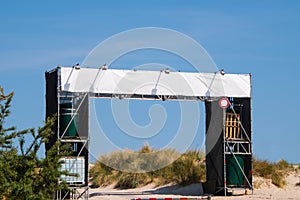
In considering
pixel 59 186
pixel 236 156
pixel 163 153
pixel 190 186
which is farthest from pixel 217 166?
pixel 59 186

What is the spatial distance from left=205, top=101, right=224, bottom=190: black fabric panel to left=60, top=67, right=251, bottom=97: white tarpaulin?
1.11 metres

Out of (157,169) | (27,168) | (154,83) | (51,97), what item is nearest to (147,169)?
(157,169)

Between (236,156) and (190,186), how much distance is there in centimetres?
449

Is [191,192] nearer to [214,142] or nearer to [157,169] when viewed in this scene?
[214,142]

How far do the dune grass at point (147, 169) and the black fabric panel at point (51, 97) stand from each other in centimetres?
1008

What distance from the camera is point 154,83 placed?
111 ft

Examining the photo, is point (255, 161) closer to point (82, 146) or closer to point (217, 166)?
point (217, 166)

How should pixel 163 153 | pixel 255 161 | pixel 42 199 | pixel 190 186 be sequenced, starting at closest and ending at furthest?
1. pixel 42 199
2. pixel 190 186
3. pixel 255 161
4. pixel 163 153

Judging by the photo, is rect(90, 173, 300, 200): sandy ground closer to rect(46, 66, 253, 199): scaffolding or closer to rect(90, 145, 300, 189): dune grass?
rect(90, 145, 300, 189): dune grass

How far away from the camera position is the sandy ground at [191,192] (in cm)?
3372

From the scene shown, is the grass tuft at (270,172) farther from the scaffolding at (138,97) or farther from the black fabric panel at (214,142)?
the black fabric panel at (214,142)

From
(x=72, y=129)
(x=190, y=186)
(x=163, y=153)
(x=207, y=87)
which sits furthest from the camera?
(x=163, y=153)

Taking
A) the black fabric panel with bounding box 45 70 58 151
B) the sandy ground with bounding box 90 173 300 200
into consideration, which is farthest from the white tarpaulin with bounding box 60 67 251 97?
the sandy ground with bounding box 90 173 300 200

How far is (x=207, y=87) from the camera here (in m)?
34.5
